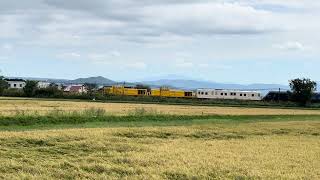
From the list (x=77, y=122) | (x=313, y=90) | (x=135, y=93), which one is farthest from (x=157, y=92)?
(x=77, y=122)

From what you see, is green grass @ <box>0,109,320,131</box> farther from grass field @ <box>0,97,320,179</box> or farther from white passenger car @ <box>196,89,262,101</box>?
white passenger car @ <box>196,89,262,101</box>

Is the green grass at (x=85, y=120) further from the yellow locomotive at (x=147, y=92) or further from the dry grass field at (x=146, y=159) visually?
the yellow locomotive at (x=147, y=92)

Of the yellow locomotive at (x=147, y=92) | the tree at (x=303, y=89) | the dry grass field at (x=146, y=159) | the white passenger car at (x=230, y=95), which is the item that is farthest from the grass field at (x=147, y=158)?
the white passenger car at (x=230, y=95)

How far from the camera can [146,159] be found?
1592 cm

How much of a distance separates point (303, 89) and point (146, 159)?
84575 mm

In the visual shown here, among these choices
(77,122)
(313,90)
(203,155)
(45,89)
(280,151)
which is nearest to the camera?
(203,155)

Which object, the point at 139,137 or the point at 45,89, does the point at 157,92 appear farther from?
the point at 139,137

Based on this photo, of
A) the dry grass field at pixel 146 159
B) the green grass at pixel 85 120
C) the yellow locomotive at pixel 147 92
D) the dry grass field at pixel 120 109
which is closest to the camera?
the dry grass field at pixel 146 159

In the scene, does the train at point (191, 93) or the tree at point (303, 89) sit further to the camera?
the train at point (191, 93)

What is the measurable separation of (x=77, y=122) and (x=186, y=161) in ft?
79.0

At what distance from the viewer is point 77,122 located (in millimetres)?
38938

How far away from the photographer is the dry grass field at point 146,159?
44.2ft

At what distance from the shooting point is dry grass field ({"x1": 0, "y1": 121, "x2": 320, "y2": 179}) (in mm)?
13484

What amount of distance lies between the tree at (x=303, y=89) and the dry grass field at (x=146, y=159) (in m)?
75.8
